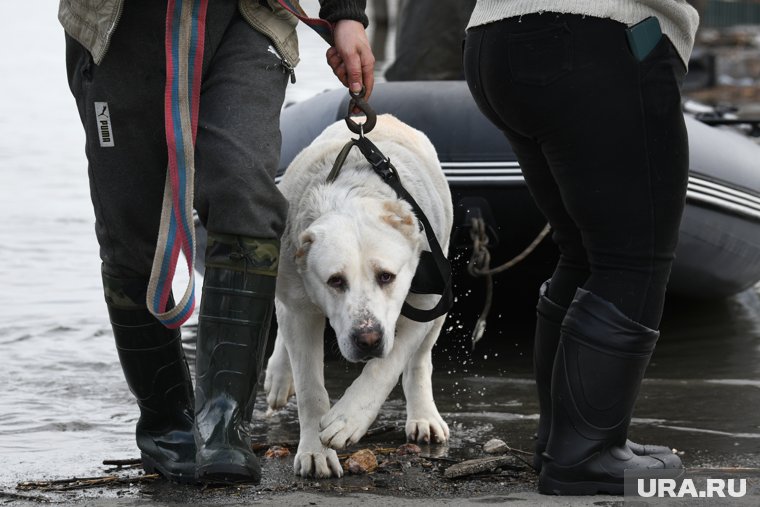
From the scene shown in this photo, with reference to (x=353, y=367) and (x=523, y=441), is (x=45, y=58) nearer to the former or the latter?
(x=353, y=367)

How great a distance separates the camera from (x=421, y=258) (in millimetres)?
4133

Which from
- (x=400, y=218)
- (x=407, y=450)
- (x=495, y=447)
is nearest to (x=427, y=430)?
(x=407, y=450)

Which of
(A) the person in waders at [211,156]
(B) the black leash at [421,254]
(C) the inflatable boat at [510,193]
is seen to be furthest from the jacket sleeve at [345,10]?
(C) the inflatable boat at [510,193]

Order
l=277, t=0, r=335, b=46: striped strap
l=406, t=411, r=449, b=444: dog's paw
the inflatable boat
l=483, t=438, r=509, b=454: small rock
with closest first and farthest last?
l=277, t=0, r=335, b=46: striped strap
l=483, t=438, r=509, b=454: small rock
l=406, t=411, r=449, b=444: dog's paw
the inflatable boat

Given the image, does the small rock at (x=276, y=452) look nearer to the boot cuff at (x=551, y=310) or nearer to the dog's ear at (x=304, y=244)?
the dog's ear at (x=304, y=244)

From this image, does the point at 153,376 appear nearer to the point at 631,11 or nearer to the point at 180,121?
the point at 180,121

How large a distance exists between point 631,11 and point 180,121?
1225 millimetres

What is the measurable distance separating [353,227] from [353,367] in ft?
5.37

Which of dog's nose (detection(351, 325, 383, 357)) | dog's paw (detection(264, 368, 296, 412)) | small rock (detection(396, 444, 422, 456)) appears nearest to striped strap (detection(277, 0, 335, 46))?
dog's nose (detection(351, 325, 383, 357))

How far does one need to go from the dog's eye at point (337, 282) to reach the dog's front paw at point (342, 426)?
14.0 inches

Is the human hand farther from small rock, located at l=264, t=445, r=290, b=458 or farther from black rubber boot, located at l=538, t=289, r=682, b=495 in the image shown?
small rock, located at l=264, t=445, r=290, b=458

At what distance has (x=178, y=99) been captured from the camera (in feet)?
11.0

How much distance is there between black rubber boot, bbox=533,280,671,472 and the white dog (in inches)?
18.8

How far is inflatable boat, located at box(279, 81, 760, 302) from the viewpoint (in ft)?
18.8
